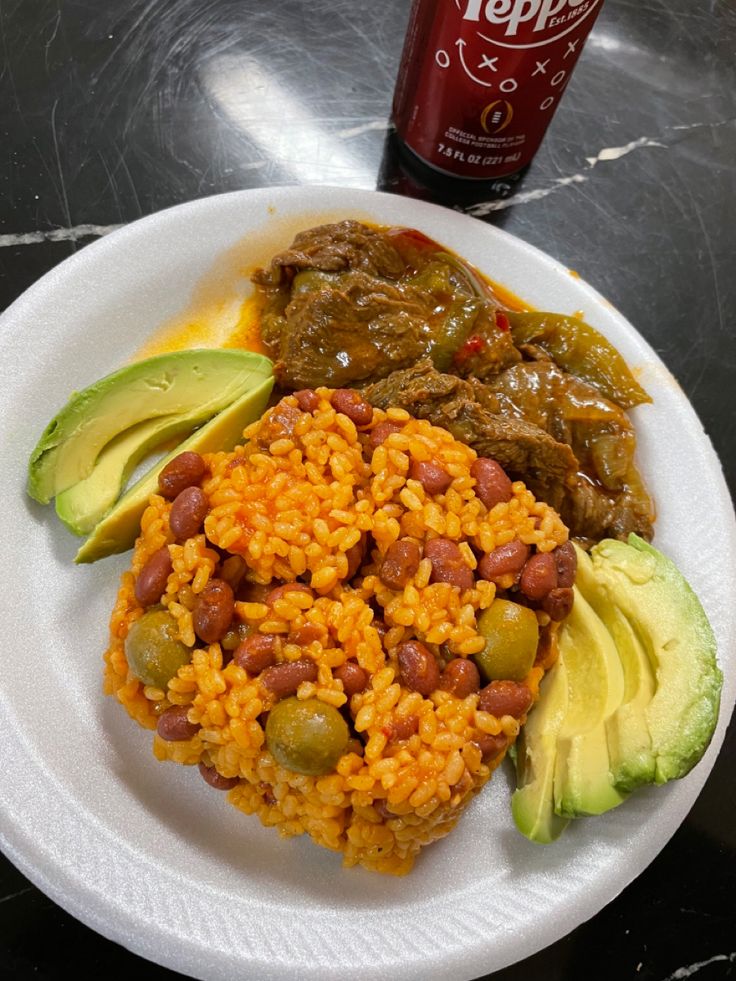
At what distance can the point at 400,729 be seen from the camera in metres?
1.93

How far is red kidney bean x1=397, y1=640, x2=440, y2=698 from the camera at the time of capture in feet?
6.50

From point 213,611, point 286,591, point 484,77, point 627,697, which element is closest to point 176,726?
point 213,611

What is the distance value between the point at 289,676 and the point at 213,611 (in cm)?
25

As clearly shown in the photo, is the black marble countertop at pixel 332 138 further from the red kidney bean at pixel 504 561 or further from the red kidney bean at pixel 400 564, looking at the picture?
the red kidney bean at pixel 400 564

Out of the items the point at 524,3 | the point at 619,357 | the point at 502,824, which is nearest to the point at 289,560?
the point at 502,824

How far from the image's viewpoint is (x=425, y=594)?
80.4 inches

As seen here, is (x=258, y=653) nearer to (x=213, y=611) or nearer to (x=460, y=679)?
(x=213, y=611)

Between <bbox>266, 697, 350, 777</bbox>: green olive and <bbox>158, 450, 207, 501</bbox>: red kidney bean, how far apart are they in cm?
70

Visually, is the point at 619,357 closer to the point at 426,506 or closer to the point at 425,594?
the point at 426,506

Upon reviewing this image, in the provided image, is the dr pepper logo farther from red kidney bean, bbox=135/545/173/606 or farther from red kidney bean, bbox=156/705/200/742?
red kidney bean, bbox=156/705/200/742

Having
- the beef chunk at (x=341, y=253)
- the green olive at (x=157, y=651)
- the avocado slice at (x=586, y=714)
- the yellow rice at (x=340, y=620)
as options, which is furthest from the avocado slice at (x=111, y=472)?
the avocado slice at (x=586, y=714)

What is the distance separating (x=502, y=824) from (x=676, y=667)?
27.1 inches

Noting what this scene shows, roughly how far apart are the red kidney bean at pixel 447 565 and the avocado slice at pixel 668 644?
458mm

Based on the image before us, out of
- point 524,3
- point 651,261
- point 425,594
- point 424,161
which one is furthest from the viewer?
point 651,261
